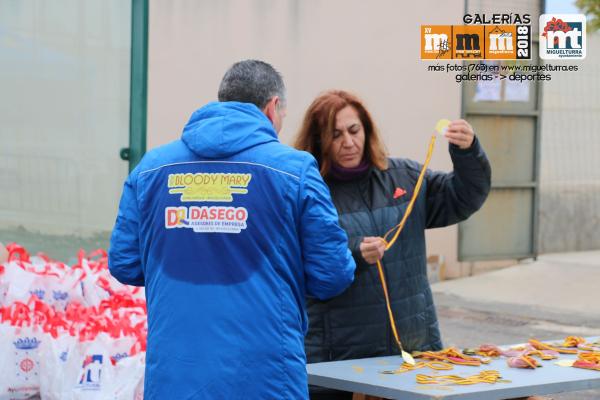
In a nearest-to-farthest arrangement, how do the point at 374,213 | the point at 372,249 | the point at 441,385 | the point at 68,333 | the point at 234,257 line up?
the point at 234,257 → the point at 441,385 → the point at 372,249 → the point at 374,213 → the point at 68,333

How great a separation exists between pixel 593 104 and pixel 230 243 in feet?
31.0

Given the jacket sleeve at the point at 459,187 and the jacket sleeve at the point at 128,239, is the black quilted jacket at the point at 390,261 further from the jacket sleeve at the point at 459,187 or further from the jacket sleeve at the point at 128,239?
the jacket sleeve at the point at 128,239

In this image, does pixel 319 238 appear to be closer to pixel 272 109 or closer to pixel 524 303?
pixel 272 109

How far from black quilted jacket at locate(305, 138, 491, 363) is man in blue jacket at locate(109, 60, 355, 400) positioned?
28.7 inches

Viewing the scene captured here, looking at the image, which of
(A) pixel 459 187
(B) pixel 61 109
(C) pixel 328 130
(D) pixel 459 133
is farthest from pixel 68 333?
(B) pixel 61 109

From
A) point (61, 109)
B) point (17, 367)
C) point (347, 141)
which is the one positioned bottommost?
point (17, 367)

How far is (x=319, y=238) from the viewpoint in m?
2.52

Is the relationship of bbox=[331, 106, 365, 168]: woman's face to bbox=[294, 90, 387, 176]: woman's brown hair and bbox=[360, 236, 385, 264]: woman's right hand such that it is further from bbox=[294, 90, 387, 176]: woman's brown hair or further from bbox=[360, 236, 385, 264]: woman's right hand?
bbox=[360, 236, 385, 264]: woman's right hand

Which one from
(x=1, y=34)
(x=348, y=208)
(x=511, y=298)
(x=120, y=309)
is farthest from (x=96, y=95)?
(x=511, y=298)

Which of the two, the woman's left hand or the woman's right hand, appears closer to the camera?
the woman's right hand

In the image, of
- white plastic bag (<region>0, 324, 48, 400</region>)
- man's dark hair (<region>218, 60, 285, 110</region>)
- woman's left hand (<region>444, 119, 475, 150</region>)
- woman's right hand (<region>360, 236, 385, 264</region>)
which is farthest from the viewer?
white plastic bag (<region>0, 324, 48, 400</region>)

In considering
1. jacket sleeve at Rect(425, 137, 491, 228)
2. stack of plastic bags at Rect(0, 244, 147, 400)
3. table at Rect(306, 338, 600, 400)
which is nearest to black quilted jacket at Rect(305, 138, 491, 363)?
jacket sleeve at Rect(425, 137, 491, 228)

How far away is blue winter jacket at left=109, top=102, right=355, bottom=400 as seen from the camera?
247cm

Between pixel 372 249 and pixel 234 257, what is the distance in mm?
827
